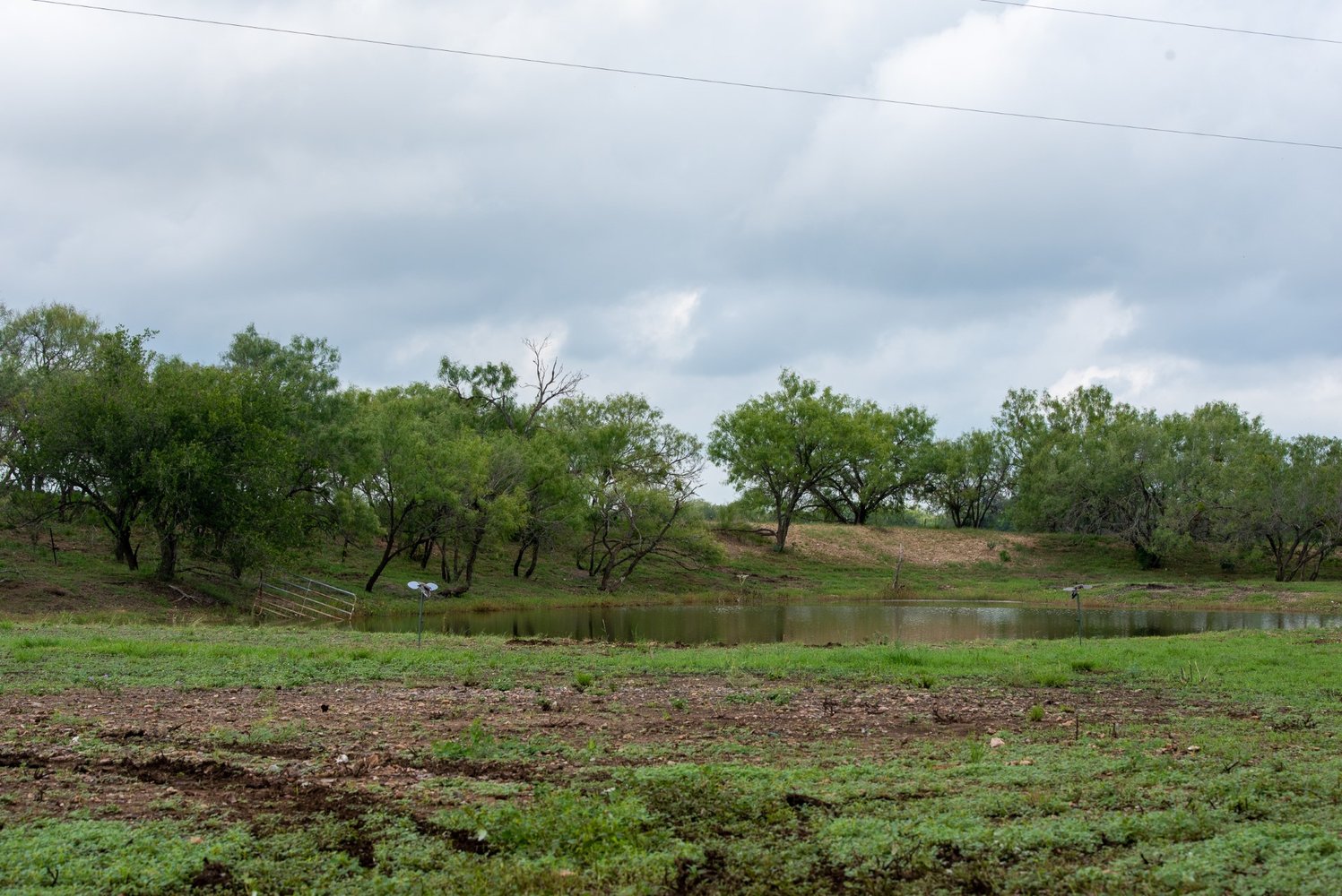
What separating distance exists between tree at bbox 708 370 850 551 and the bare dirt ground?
2058 inches

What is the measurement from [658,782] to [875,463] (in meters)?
65.6

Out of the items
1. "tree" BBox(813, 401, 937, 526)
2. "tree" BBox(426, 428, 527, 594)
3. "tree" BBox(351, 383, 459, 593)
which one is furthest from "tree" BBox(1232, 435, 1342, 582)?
"tree" BBox(351, 383, 459, 593)

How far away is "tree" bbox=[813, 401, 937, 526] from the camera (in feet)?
225

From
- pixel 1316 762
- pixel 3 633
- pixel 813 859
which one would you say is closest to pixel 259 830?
pixel 813 859

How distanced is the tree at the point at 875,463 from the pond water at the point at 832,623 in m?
24.1

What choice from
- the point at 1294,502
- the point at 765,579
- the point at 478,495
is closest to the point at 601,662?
the point at 478,495

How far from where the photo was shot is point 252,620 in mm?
31625

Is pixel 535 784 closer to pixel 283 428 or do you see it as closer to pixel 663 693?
pixel 663 693

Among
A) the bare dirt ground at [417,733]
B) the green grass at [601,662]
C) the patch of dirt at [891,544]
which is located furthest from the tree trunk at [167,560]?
the patch of dirt at [891,544]

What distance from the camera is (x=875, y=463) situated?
2827 inches

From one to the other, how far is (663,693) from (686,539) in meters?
39.2

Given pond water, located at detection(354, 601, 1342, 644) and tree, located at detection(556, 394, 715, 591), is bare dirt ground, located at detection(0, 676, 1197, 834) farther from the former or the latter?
tree, located at detection(556, 394, 715, 591)

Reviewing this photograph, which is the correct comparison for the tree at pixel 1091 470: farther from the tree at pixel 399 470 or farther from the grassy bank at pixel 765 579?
the tree at pixel 399 470

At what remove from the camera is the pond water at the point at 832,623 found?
2966 centimetres
